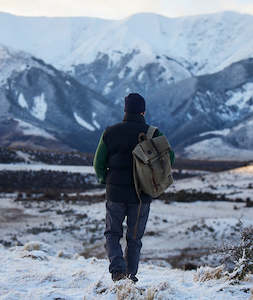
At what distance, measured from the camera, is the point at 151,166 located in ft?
16.6

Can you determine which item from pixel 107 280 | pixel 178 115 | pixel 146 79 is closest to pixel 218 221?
pixel 107 280

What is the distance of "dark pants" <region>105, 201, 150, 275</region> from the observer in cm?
518

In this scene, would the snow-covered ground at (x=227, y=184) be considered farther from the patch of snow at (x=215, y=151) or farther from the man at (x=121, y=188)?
the patch of snow at (x=215, y=151)

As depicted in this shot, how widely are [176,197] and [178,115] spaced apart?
128076 millimetres

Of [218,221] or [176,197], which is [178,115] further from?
[218,221]

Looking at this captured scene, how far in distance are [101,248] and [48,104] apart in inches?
5074

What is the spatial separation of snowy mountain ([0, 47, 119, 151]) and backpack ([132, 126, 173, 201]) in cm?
Result: 10780

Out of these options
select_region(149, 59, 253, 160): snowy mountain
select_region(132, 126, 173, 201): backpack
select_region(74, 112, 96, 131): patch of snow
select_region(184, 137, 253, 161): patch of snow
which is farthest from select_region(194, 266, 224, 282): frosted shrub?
select_region(74, 112, 96, 131): patch of snow

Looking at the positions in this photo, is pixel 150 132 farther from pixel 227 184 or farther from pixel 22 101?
pixel 22 101

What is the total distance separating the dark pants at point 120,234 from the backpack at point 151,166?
244 millimetres

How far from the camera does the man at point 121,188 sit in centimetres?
515

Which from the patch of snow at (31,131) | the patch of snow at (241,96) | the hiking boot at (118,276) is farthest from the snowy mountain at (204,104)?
the hiking boot at (118,276)

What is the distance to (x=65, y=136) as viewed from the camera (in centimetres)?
12594

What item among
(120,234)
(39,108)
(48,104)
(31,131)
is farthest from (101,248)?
(48,104)
